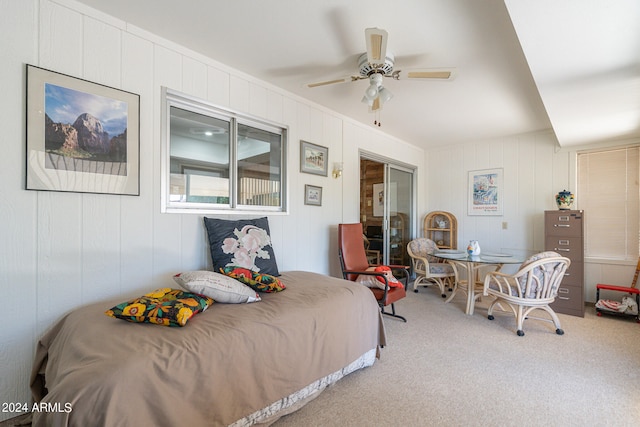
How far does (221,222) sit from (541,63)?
265cm

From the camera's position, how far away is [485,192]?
479 cm

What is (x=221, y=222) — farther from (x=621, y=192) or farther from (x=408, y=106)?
(x=621, y=192)

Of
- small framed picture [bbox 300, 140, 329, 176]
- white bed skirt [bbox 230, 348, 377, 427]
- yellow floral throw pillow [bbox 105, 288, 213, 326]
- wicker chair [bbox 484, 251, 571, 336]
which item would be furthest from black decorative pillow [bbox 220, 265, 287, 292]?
wicker chair [bbox 484, 251, 571, 336]

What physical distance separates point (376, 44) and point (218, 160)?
163cm

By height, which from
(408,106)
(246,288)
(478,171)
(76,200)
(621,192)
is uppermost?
(408,106)

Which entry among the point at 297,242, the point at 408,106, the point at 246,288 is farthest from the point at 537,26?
the point at 297,242

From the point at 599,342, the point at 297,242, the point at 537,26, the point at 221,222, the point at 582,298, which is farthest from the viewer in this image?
the point at 582,298

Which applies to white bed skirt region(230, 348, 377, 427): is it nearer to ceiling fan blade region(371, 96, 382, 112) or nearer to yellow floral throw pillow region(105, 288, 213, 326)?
yellow floral throw pillow region(105, 288, 213, 326)

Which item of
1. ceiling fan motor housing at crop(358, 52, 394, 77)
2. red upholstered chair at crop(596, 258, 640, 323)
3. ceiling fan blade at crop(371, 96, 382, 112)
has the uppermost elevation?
ceiling fan motor housing at crop(358, 52, 394, 77)

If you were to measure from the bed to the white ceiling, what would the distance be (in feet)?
6.25

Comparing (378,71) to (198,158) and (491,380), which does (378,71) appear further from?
(491,380)

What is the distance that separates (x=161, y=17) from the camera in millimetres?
1945

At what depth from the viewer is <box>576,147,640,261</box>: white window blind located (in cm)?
374

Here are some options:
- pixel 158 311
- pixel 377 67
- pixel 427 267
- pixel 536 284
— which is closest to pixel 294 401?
pixel 158 311
